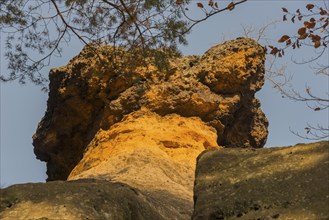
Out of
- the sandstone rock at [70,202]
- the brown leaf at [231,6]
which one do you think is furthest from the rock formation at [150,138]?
the brown leaf at [231,6]

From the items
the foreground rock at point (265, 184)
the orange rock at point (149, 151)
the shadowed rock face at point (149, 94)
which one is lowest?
the foreground rock at point (265, 184)

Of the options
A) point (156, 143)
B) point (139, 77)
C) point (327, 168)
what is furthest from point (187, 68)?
point (327, 168)

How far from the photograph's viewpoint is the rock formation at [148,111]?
32.1 ft

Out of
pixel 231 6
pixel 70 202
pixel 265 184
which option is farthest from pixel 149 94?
pixel 265 184

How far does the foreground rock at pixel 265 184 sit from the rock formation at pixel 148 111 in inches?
181

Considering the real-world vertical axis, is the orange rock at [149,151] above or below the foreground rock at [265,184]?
above

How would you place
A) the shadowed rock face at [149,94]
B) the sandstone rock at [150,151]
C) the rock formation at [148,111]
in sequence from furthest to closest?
the shadowed rock face at [149,94] → the rock formation at [148,111] → the sandstone rock at [150,151]

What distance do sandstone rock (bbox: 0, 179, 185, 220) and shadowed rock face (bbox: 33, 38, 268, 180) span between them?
5.72 metres

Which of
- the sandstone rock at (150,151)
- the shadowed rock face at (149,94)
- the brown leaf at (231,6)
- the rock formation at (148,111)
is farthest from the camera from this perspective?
the shadowed rock face at (149,94)

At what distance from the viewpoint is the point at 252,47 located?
11.8 m

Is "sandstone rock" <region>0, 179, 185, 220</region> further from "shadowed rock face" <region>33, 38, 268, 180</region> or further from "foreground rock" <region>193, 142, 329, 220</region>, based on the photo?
"shadowed rock face" <region>33, 38, 268, 180</region>

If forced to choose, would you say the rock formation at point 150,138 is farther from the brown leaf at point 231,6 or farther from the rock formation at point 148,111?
the brown leaf at point 231,6

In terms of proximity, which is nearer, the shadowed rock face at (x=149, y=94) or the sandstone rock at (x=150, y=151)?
the sandstone rock at (x=150, y=151)

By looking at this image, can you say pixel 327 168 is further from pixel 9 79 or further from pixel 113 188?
pixel 9 79
